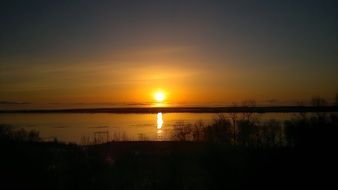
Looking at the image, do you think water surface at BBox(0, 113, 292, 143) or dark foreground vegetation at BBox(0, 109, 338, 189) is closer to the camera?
dark foreground vegetation at BBox(0, 109, 338, 189)

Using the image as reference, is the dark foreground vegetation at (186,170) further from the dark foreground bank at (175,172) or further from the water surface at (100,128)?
the water surface at (100,128)

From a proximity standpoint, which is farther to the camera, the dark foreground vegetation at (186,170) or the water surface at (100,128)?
the water surface at (100,128)

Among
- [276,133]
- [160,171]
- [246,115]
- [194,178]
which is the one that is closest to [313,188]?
[194,178]

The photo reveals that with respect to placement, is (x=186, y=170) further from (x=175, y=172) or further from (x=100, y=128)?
(x=100, y=128)

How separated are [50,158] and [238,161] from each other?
7.72 metres

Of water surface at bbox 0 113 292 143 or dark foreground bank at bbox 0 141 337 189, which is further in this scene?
water surface at bbox 0 113 292 143

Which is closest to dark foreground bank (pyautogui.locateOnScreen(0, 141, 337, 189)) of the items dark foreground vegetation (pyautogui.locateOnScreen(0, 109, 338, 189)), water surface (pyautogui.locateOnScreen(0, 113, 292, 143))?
dark foreground vegetation (pyautogui.locateOnScreen(0, 109, 338, 189))

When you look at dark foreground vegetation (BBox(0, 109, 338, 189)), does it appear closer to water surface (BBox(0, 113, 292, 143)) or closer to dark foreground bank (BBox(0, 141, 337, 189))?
dark foreground bank (BBox(0, 141, 337, 189))

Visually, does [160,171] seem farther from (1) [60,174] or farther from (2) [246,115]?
(2) [246,115]

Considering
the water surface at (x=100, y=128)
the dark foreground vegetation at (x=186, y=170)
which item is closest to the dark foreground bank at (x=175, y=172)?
the dark foreground vegetation at (x=186, y=170)

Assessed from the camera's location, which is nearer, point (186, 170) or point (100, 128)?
point (186, 170)

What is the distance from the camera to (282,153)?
583 inches

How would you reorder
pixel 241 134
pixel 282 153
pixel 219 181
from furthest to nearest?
1. pixel 241 134
2. pixel 282 153
3. pixel 219 181

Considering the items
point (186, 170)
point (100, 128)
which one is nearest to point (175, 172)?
point (186, 170)
